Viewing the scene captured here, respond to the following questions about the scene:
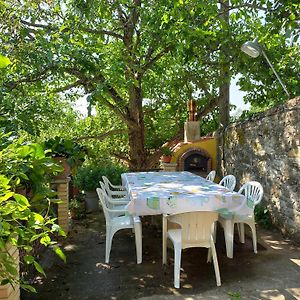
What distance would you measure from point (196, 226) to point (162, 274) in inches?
25.6

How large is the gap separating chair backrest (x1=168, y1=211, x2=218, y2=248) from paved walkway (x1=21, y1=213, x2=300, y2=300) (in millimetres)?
393

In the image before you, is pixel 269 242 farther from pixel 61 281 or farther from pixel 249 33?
pixel 249 33

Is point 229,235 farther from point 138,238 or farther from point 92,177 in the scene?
point 92,177

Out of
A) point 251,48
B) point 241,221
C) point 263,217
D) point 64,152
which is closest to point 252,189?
point 241,221

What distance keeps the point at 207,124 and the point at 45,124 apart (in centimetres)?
625

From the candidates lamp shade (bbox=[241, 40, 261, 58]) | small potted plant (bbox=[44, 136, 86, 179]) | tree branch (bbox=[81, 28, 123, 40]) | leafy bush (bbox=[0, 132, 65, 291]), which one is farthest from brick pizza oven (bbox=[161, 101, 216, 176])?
leafy bush (bbox=[0, 132, 65, 291])

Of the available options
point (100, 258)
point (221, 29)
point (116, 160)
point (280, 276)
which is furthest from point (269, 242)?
point (116, 160)

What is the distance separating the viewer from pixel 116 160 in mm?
11031

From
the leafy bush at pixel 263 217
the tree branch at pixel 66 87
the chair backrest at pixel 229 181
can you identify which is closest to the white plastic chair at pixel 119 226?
the chair backrest at pixel 229 181

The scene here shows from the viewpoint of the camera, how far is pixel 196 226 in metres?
3.21

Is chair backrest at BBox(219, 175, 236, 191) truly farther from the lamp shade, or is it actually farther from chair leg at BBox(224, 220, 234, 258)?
the lamp shade

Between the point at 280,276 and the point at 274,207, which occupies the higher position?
the point at 274,207

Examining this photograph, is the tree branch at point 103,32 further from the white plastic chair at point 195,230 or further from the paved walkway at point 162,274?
the white plastic chair at point 195,230

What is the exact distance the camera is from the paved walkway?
292 centimetres
